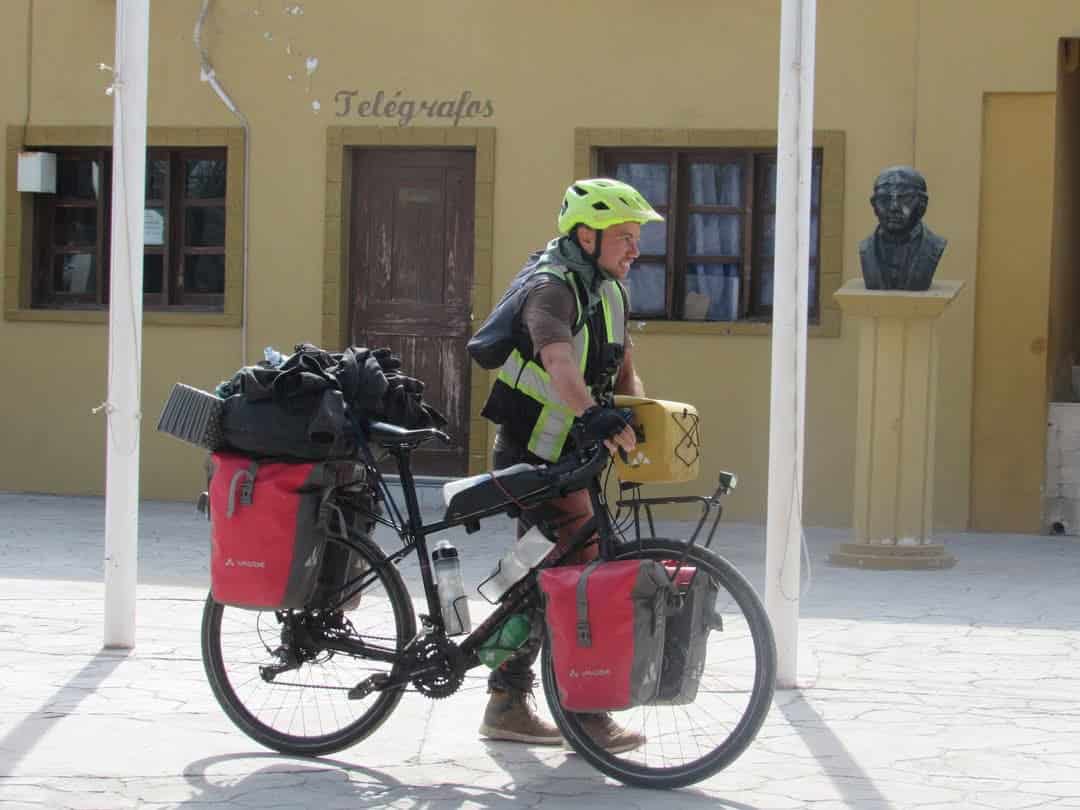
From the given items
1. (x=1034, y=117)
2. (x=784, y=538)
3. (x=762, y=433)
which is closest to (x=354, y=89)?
(x=762, y=433)

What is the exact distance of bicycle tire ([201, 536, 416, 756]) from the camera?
5684mm

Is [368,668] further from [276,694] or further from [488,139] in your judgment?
[488,139]

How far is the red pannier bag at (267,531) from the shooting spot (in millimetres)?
5520

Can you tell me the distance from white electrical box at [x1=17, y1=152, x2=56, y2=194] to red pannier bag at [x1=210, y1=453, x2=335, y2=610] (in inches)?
317

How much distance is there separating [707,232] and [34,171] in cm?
475

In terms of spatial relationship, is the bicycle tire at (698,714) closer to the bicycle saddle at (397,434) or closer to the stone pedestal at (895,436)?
the bicycle saddle at (397,434)

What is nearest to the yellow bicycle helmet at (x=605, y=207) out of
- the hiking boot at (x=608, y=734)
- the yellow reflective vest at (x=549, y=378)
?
the yellow reflective vest at (x=549, y=378)

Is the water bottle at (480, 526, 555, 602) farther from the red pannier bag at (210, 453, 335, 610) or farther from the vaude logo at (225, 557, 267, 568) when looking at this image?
the vaude logo at (225, 557, 267, 568)

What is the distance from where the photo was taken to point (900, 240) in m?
10.3

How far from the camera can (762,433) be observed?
1216 centimetres

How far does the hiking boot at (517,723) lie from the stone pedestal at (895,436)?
4.64 meters

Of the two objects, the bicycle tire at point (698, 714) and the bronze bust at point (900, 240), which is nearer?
the bicycle tire at point (698, 714)

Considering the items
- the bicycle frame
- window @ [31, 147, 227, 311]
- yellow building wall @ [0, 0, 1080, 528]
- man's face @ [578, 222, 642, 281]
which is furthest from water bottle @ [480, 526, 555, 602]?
window @ [31, 147, 227, 311]

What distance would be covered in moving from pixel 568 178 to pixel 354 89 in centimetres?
162
